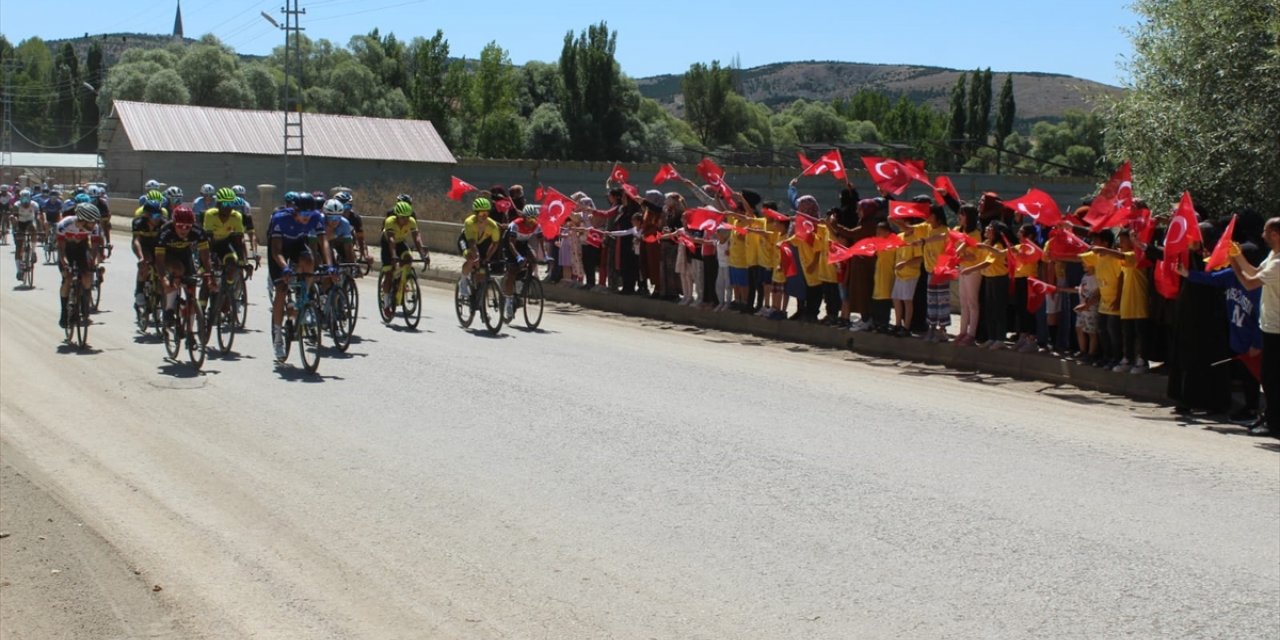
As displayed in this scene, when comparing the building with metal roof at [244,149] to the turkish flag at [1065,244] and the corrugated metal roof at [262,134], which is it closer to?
the corrugated metal roof at [262,134]

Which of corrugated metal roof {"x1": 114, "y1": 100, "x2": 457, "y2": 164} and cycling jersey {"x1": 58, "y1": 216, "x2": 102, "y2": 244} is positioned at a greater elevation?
corrugated metal roof {"x1": 114, "y1": 100, "x2": 457, "y2": 164}

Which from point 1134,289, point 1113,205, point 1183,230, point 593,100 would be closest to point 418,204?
point 1113,205

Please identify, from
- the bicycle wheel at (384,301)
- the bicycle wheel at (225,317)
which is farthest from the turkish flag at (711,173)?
the bicycle wheel at (225,317)

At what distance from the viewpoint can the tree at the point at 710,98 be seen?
134m

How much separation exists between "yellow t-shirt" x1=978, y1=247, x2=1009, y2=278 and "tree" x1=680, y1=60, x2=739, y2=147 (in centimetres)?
11833

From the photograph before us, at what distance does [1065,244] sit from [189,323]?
389 inches

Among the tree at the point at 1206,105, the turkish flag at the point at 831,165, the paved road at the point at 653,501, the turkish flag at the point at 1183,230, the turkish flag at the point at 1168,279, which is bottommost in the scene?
the paved road at the point at 653,501

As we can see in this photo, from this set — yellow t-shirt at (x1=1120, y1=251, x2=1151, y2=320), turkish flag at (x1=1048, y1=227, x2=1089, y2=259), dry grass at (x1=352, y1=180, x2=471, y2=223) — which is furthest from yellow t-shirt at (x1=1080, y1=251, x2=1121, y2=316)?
dry grass at (x1=352, y1=180, x2=471, y2=223)

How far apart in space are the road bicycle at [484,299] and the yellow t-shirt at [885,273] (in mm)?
5224

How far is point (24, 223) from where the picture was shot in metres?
29.7

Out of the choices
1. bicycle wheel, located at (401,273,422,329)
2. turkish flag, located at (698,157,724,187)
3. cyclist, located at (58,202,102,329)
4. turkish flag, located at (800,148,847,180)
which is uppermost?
turkish flag, located at (800,148,847,180)

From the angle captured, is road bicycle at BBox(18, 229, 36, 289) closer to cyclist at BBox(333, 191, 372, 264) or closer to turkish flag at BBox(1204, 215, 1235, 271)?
cyclist at BBox(333, 191, 372, 264)

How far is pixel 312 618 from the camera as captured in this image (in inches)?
275

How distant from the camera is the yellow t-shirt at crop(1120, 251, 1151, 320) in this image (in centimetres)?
1383
